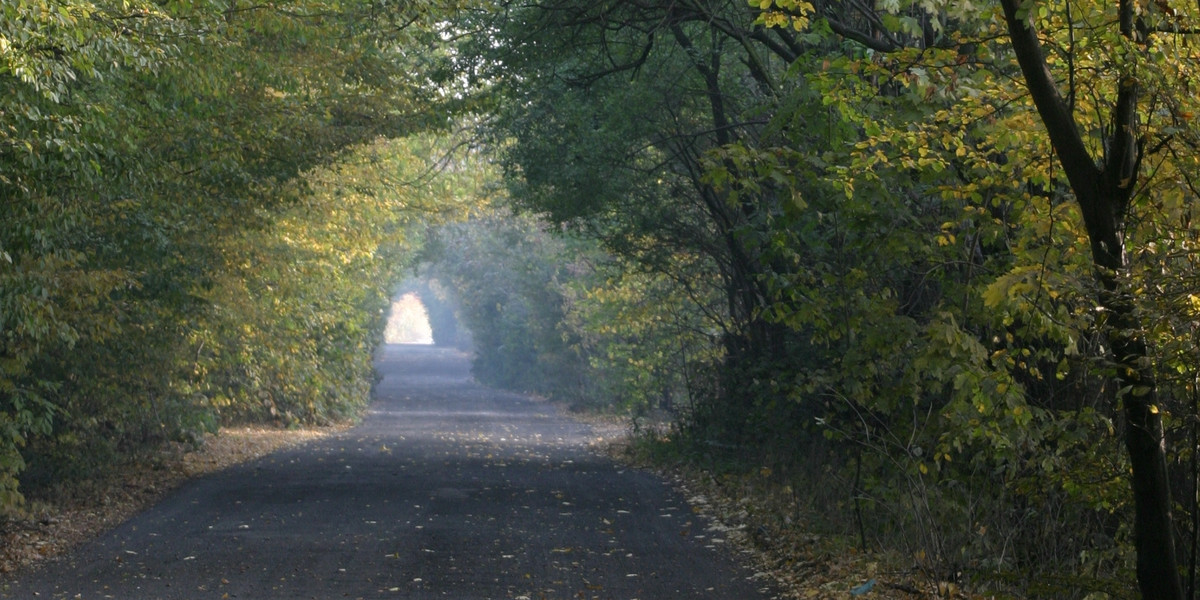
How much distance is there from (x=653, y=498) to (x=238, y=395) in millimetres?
12987

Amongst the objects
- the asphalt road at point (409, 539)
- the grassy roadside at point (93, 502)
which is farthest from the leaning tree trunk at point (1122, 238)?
the grassy roadside at point (93, 502)

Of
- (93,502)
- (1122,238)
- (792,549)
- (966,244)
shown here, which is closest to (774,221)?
(966,244)

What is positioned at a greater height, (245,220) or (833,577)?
(245,220)

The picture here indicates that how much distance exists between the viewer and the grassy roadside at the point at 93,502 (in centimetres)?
1178

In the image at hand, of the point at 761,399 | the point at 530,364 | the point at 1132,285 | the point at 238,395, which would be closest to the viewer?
the point at 1132,285

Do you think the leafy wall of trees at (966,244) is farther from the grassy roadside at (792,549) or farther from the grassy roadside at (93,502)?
the grassy roadside at (93,502)

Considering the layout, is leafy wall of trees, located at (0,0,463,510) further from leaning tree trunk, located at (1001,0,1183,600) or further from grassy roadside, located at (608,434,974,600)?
grassy roadside, located at (608,434,974,600)

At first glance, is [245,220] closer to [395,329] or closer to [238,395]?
[238,395]

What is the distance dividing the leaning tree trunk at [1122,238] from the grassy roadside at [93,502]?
8.47m

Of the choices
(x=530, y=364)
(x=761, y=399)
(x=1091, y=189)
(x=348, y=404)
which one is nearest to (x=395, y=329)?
(x=530, y=364)

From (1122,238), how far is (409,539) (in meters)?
7.93

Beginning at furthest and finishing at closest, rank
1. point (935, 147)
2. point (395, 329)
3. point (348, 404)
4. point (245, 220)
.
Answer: point (395, 329)
point (348, 404)
point (245, 220)
point (935, 147)

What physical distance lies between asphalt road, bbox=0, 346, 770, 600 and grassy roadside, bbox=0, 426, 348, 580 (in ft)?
1.02

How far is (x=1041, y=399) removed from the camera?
10688 millimetres
